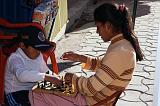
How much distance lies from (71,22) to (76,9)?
1.13 metres

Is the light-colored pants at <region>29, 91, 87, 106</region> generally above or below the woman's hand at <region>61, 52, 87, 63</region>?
below

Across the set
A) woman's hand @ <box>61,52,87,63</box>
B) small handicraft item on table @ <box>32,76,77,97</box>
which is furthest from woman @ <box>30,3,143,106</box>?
woman's hand @ <box>61,52,87,63</box>

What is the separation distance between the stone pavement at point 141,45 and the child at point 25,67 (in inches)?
51.4

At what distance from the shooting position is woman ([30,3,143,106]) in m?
2.63

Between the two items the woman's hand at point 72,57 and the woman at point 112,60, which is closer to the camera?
the woman at point 112,60

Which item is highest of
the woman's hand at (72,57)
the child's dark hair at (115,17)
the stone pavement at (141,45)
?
the child's dark hair at (115,17)

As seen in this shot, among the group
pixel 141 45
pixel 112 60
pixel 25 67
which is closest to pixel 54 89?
pixel 25 67

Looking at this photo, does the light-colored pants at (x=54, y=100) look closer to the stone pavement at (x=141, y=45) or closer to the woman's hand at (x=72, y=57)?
the woman's hand at (x=72, y=57)

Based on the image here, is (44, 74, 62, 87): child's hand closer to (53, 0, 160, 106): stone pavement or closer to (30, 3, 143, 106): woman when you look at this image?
(30, 3, 143, 106): woman

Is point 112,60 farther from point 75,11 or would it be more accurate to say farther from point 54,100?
point 75,11

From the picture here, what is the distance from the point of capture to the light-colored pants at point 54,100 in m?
2.86

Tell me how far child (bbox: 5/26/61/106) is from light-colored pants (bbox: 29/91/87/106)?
0.10 metres

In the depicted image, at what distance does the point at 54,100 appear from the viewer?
2.88 m

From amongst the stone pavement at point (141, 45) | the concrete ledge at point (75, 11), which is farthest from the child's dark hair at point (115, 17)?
the concrete ledge at point (75, 11)
